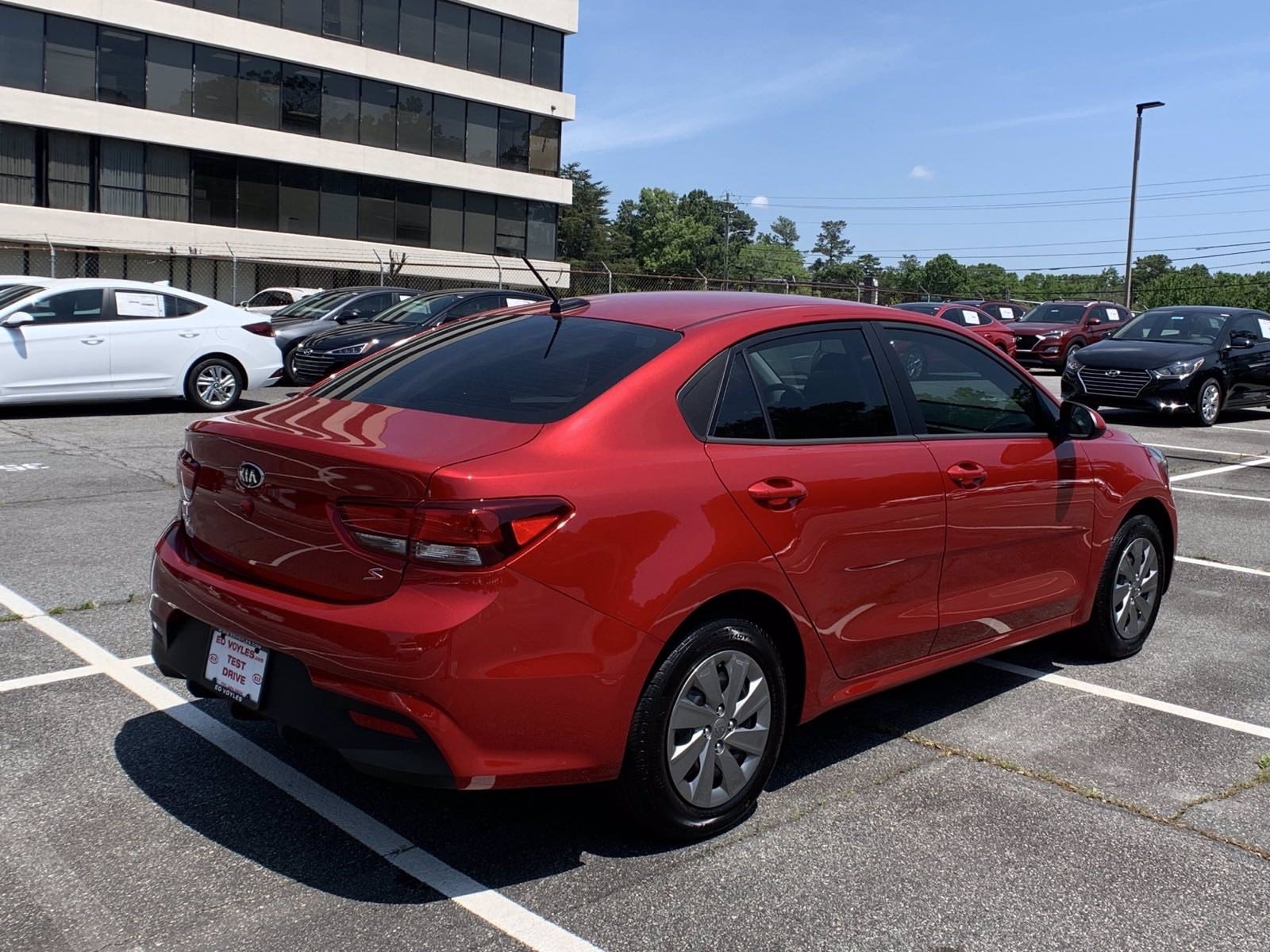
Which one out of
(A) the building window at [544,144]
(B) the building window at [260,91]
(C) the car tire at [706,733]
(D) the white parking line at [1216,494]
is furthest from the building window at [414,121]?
(C) the car tire at [706,733]

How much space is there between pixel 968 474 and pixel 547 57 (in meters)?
40.4

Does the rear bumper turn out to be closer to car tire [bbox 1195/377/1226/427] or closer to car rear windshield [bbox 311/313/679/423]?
car rear windshield [bbox 311/313/679/423]

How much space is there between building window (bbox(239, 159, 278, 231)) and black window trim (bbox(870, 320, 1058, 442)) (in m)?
33.5

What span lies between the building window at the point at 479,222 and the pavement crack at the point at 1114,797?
123ft

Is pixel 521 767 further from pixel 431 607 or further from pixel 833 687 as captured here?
pixel 833 687

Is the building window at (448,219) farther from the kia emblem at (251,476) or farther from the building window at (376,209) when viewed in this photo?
the kia emblem at (251,476)

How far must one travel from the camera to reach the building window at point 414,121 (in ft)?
127

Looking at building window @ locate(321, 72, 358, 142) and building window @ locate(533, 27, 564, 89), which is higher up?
building window @ locate(533, 27, 564, 89)

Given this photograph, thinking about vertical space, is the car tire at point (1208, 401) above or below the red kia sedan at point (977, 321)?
below

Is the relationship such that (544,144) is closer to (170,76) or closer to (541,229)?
(541,229)

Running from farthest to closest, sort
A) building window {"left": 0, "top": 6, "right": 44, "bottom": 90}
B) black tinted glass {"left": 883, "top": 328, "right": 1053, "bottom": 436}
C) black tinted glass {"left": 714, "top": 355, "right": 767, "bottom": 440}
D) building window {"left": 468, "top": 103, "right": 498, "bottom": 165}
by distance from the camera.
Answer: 1. building window {"left": 468, "top": 103, "right": 498, "bottom": 165}
2. building window {"left": 0, "top": 6, "right": 44, "bottom": 90}
3. black tinted glass {"left": 883, "top": 328, "right": 1053, "bottom": 436}
4. black tinted glass {"left": 714, "top": 355, "right": 767, "bottom": 440}

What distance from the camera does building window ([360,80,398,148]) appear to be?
37719 mm

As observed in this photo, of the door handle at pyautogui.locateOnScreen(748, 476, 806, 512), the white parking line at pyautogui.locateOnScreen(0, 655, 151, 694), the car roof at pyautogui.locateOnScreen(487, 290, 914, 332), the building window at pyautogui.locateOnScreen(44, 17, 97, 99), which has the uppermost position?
the building window at pyautogui.locateOnScreen(44, 17, 97, 99)

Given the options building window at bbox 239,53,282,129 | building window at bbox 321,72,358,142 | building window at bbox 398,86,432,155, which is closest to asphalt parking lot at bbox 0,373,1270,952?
building window at bbox 239,53,282,129
